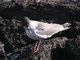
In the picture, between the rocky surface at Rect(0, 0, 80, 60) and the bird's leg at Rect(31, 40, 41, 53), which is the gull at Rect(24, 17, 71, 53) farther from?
the rocky surface at Rect(0, 0, 80, 60)

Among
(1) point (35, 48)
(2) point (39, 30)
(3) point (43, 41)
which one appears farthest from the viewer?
(3) point (43, 41)

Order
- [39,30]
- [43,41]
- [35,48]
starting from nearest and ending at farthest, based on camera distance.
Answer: [35,48] → [39,30] → [43,41]

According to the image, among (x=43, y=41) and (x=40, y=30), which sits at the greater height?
(x=40, y=30)

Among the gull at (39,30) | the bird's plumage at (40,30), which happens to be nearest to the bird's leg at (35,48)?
the gull at (39,30)

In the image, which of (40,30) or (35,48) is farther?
(40,30)

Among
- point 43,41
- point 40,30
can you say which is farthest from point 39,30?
point 43,41

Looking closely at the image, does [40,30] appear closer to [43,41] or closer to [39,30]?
[39,30]

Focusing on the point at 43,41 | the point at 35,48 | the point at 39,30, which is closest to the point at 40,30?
the point at 39,30

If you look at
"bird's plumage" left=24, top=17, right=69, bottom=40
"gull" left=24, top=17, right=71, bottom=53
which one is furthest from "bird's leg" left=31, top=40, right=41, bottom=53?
"bird's plumage" left=24, top=17, right=69, bottom=40
